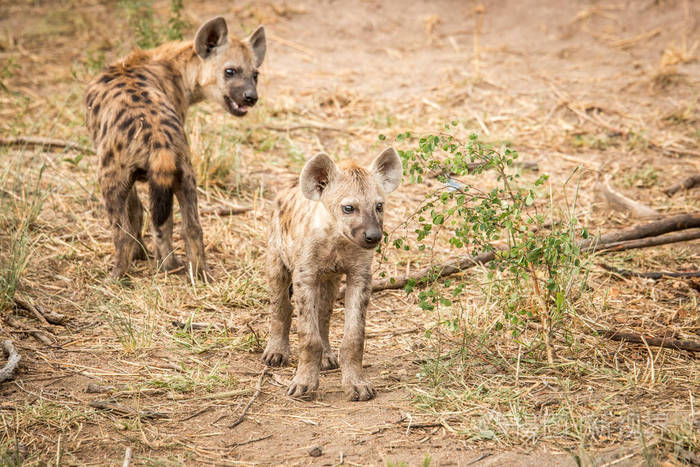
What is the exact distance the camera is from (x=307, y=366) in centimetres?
367

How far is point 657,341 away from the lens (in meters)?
3.88

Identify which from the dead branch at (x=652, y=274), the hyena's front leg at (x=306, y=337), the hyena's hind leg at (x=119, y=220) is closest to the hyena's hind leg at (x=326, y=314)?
the hyena's front leg at (x=306, y=337)

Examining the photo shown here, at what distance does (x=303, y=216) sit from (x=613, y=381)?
178cm

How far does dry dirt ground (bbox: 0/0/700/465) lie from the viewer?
320 centimetres

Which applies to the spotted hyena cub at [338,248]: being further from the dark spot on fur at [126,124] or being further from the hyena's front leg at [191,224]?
the dark spot on fur at [126,124]

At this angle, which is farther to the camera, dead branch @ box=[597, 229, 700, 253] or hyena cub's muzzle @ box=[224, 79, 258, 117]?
hyena cub's muzzle @ box=[224, 79, 258, 117]

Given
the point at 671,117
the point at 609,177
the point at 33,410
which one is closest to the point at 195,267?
the point at 33,410

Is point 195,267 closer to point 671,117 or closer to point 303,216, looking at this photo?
point 303,216

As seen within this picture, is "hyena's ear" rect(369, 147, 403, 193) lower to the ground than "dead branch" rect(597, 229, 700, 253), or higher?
higher

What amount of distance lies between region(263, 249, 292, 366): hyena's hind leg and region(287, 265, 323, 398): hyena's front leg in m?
0.37

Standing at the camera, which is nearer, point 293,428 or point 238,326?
point 293,428

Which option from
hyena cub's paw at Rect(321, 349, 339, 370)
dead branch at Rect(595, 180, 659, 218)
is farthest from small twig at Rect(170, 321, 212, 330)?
dead branch at Rect(595, 180, 659, 218)

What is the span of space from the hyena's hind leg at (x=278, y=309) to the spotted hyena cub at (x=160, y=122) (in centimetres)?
100

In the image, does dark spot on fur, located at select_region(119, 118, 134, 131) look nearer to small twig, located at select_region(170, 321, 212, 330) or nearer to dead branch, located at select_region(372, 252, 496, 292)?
small twig, located at select_region(170, 321, 212, 330)
